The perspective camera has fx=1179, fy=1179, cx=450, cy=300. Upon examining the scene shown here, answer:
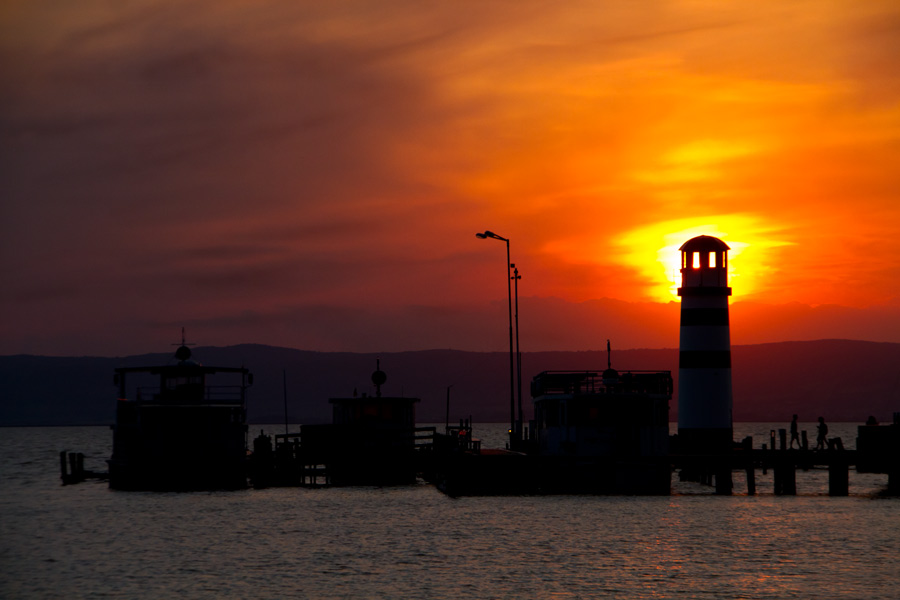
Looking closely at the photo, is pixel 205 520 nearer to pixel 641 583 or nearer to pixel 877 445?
pixel 641 583

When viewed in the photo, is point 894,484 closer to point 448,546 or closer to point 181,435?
point 448,546

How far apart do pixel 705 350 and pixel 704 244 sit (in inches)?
238

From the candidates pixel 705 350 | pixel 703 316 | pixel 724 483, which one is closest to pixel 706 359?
pixel 705 350

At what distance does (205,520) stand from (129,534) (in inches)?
198

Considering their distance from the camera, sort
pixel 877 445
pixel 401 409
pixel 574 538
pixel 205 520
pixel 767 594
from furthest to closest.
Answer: pixel 401 409, pixel 877 445, pixel 205 520, pixel 574 538, pixel 767 594

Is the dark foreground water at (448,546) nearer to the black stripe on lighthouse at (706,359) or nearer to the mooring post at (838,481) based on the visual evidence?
the mooring post at (838,481)

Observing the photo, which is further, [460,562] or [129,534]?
[129,534]

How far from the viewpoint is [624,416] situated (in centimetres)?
6034

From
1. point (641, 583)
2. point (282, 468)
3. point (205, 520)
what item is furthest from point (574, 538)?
point (282, 468)

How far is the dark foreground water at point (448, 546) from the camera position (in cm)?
3925

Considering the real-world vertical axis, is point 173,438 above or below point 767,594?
above

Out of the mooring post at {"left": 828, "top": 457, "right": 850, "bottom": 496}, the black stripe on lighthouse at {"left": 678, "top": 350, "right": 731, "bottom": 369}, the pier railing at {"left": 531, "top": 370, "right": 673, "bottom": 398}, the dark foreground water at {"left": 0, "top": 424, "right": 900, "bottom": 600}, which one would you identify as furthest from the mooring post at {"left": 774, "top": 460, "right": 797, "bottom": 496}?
the pier railing at {"left": 531, "top": 370, "right": 673, "bottom": 398}

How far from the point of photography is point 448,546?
4822 centimetres

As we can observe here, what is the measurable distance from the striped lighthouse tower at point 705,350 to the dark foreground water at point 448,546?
4.00 meters
